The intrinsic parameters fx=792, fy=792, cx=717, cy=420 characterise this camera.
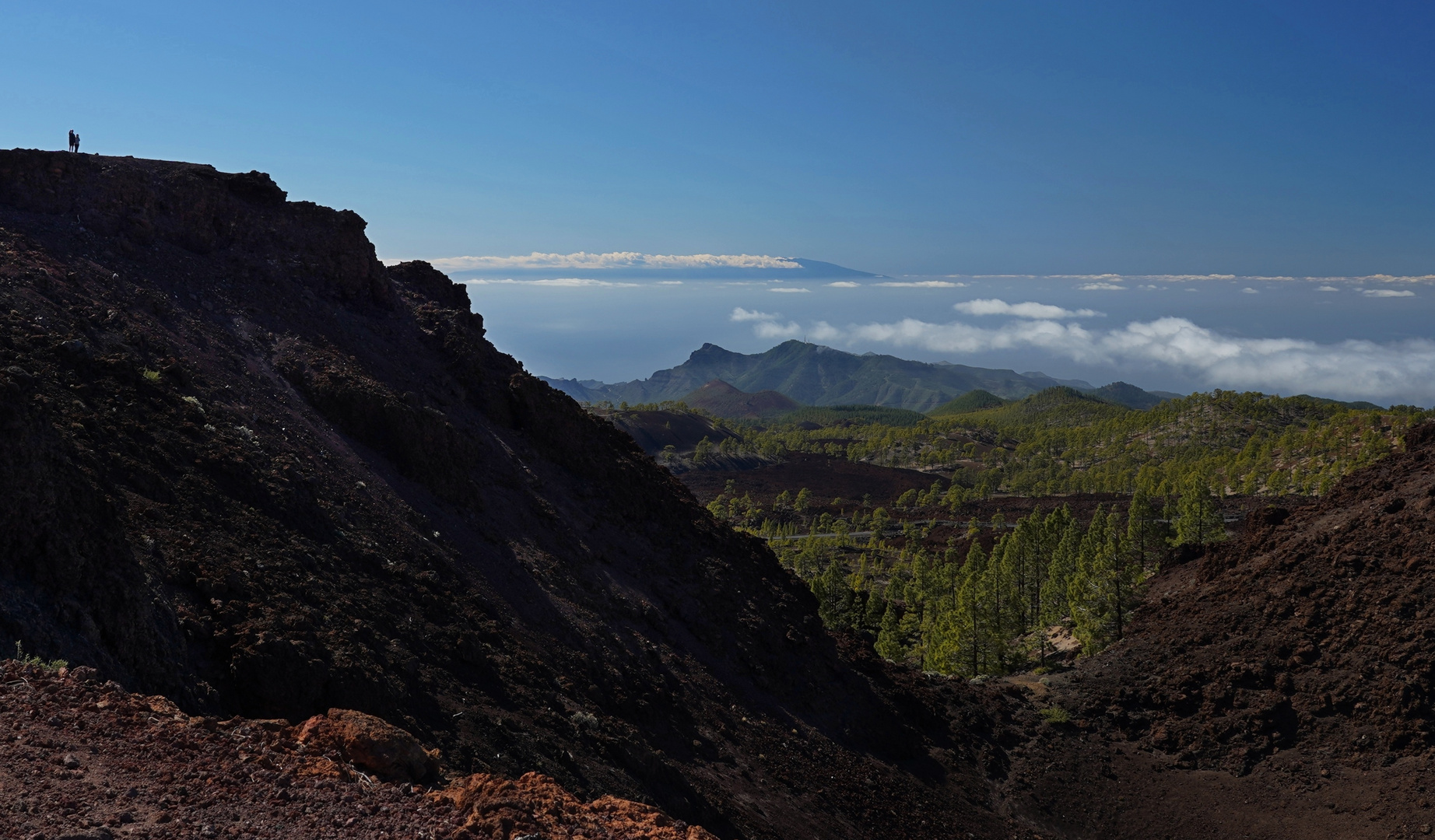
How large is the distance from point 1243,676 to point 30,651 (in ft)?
114

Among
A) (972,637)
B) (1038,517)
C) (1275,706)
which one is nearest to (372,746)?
(1275,706)

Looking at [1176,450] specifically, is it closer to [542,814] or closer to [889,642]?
[889,642]

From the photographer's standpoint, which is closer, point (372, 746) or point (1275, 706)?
point (372, 746)

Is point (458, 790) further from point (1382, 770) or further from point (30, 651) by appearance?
point (1382, 770)

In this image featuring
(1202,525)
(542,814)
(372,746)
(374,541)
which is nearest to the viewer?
(542,814)

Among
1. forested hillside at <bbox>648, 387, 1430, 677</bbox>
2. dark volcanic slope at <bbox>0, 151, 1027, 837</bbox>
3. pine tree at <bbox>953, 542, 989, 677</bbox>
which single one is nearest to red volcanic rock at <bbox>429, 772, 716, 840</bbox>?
dark volcanic slope at <bbox>0, 151, 1027, 837</bbox>

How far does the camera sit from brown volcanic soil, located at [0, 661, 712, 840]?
737 cm

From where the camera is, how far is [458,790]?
9391 millimetres

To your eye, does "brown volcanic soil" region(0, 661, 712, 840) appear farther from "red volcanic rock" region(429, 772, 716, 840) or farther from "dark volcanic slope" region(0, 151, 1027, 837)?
"dark volcanic slope" region(0, 151, 1027, 837)

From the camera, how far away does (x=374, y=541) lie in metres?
18.9

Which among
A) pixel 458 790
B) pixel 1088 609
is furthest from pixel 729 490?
pixel 458 790

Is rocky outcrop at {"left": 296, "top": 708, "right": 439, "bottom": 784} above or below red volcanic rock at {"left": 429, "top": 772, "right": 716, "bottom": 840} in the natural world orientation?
above

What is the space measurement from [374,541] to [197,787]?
36.8 ft

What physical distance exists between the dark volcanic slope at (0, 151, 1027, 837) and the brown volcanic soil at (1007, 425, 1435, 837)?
13.6ft
